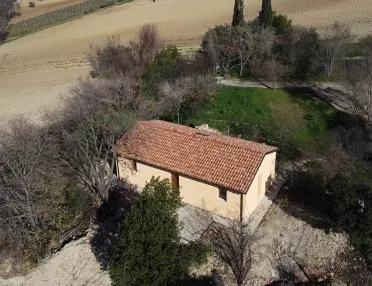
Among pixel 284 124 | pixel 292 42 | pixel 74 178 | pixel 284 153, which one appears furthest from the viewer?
pixel 292 42

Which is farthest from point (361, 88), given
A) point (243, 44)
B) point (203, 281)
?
point (203, 281)

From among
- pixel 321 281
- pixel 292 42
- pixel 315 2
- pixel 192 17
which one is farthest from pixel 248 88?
pixel 315 2

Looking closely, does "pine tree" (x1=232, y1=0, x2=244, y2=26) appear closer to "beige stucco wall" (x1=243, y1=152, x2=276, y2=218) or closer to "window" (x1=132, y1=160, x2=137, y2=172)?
"beige stucco wall" (x1=243, y1=152, x2=276, y2=218)

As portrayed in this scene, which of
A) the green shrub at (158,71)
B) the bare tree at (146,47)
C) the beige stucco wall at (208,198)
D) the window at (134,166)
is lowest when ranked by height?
the beige stucco wall at (208,198)

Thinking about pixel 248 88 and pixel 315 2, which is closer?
pixel 248 88

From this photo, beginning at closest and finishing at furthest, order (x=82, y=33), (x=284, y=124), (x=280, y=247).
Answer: (x=280, y=247) < (x=284, y=124) < (x=82, y=33)

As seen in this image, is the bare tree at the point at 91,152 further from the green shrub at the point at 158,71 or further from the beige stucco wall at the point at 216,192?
the green shrub at the point at 158,71

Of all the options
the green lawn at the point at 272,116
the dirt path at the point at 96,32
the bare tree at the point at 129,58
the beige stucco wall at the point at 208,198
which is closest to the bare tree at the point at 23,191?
the beige stucco wall at the point at 208,198

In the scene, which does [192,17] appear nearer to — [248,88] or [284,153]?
[248,88]
